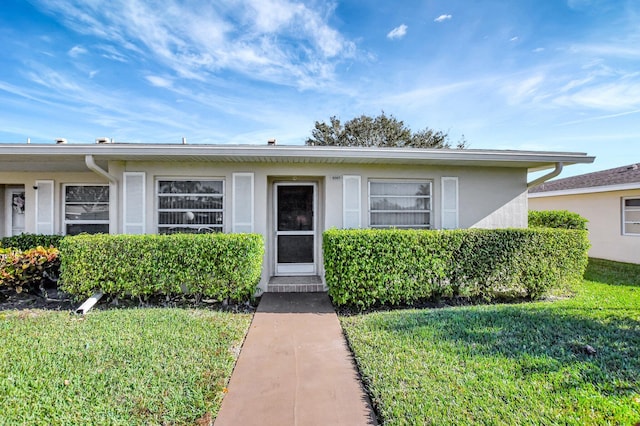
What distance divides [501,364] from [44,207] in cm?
1025

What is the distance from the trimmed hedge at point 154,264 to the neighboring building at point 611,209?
12.8 metres

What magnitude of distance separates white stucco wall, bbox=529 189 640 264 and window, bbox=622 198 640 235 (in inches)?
3.9

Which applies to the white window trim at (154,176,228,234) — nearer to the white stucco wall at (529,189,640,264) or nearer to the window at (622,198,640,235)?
the white stucco wall at (529,189,640,264)

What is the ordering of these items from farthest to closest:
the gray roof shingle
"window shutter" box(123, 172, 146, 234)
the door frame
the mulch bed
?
the gray roof shingle → the door frame → "window shutter" box(123, 172, 146, 234) → the mulch bed

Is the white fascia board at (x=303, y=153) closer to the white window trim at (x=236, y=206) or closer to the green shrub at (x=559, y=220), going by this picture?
the white window trim at (x=236, y=206)

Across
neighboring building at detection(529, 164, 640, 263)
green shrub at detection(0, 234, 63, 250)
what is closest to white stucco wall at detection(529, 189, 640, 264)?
neighboring building at detection(529, 164, 640, 263)

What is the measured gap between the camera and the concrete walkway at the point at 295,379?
2.50 meters

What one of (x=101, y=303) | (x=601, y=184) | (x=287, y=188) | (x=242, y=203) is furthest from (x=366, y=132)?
(x=101, y=303)

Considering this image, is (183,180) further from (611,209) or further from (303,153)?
(611,209)

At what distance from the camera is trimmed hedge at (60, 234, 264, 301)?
5211 millimetres

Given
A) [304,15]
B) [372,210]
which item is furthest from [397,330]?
[304,15]

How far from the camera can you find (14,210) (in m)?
8.85

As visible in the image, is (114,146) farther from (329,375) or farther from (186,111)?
(186,111)

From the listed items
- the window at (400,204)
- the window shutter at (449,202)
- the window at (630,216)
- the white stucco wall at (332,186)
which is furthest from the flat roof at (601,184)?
the window at (400,204)
